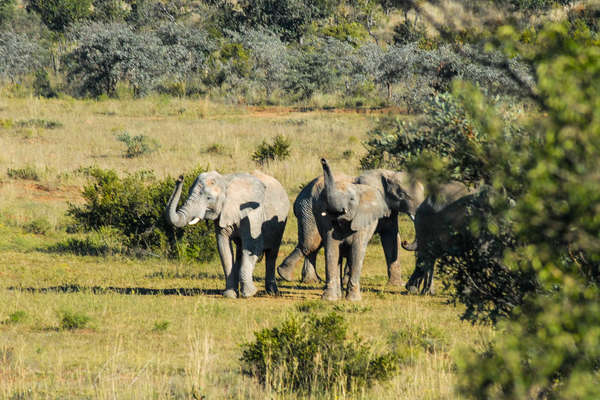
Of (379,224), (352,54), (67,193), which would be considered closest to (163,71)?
(352,54)

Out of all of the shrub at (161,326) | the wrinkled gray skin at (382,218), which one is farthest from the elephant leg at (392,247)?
the shrub at (161,326)

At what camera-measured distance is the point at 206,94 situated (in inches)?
1784

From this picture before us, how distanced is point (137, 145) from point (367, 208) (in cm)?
1629

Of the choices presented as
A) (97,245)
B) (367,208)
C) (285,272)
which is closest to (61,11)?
(97,245)

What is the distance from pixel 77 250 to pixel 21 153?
10.5 metres

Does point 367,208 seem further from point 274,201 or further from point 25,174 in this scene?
point 25,174

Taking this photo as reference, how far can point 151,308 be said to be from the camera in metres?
11.9

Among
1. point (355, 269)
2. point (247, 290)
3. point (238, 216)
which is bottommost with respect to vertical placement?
point (247, 290)

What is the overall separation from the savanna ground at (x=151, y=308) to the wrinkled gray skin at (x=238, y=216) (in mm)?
434

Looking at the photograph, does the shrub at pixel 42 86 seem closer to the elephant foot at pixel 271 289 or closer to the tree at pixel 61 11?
the tree at pixel 61 11

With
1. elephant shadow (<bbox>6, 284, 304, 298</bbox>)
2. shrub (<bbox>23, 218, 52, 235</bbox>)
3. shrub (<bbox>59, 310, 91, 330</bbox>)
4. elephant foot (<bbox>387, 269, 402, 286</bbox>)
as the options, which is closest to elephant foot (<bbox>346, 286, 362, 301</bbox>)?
elephant shadow (<bbox>6, 284, 304, 298</bbox>)

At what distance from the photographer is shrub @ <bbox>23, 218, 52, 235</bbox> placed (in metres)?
19.2

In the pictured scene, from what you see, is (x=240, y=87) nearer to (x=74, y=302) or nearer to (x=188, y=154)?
(x=188, y=154)

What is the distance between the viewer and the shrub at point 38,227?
19.2m
